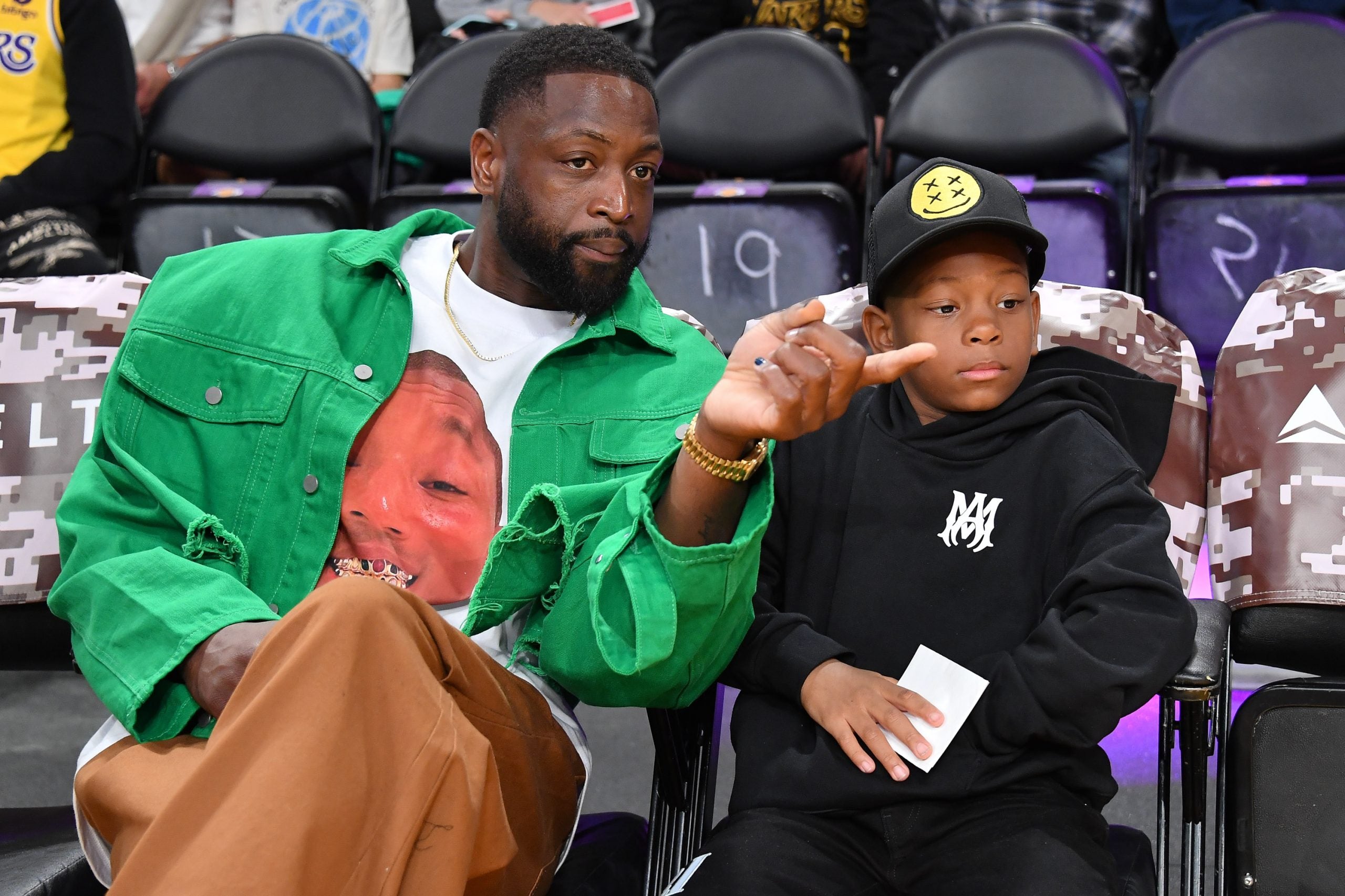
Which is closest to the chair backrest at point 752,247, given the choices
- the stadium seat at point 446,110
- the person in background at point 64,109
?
the stadium seat at point 446,110

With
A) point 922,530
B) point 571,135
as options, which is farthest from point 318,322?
point 922,530

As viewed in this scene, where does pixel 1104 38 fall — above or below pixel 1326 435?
above

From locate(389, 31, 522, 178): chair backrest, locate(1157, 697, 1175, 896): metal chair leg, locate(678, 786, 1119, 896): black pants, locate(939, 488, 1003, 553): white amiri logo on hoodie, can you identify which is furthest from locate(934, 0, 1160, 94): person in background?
locate(678, 786, 1119, 896): black pants

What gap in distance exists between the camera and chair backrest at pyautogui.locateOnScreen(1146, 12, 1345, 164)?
3240 millimetres

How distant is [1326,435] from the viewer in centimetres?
208

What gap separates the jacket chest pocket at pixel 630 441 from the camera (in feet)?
6.41

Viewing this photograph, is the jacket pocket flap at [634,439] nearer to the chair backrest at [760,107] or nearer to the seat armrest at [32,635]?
the seat armrest at [32,635]

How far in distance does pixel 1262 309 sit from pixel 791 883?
4.22 feet

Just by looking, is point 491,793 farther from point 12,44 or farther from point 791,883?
point 12,44

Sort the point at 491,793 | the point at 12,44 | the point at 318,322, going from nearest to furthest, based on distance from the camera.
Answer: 1. the point at 491,793
2. the point at 318,322
3. the point at 12,44

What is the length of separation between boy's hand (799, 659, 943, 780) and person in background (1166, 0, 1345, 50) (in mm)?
2749

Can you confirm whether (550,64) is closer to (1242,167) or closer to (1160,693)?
→ (1160,693)

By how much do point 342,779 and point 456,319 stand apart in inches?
39.2

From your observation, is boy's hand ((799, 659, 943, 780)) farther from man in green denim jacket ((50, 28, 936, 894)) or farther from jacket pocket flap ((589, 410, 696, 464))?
jacket pocket flap ((589, 410, 696, 464))
